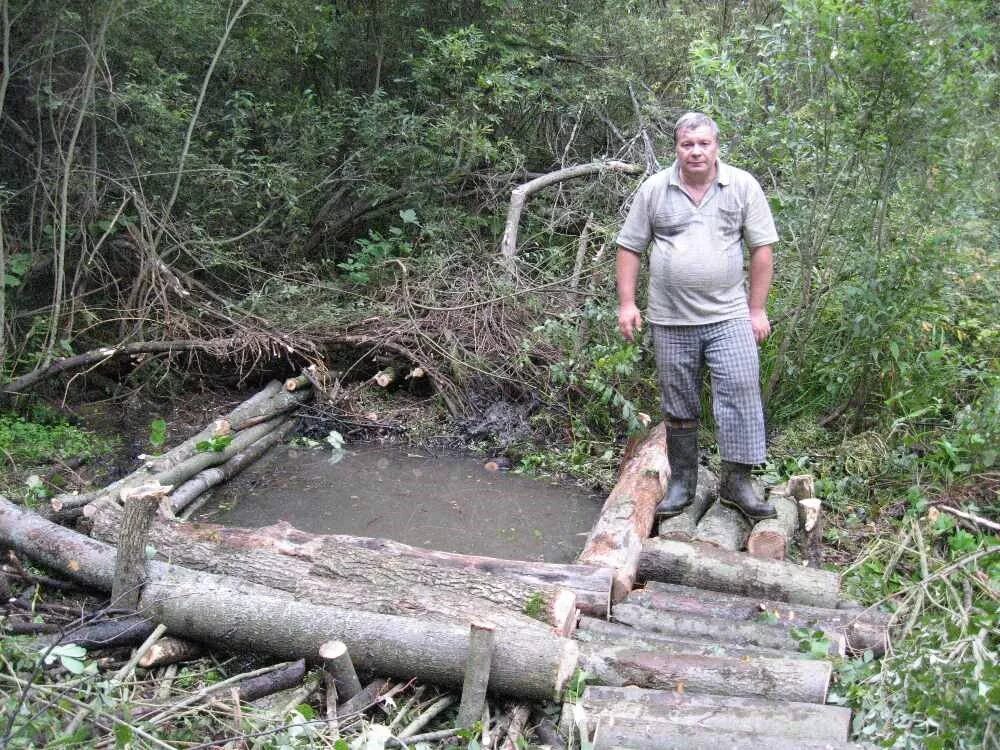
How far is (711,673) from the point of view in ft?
11.2

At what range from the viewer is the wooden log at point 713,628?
12.3ft

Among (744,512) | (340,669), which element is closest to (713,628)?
(744,512)

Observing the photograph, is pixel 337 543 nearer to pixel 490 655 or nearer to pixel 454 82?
pixel 490 655

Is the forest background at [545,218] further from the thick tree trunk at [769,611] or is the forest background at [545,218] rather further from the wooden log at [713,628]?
the wooden log at [713,628]

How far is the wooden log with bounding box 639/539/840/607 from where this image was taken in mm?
4070

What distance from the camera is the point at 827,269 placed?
570 centimetres

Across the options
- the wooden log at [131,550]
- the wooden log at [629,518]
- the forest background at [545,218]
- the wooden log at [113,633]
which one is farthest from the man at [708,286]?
the wooden log at [113,633]

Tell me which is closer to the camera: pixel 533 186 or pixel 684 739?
pixel 684 739

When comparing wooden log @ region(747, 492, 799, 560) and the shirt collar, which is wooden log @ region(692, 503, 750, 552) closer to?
wooden log @ region(747, 492, 799, 560)

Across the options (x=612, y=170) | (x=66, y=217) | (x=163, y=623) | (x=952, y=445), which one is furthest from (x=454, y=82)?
(x=163, y=623)

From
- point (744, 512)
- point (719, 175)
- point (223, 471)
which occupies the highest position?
point (719, 175)

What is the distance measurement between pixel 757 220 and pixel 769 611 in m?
1.91

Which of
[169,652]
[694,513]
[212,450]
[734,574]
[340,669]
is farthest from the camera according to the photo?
[212,450]

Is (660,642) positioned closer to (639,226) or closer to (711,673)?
(711,673)
